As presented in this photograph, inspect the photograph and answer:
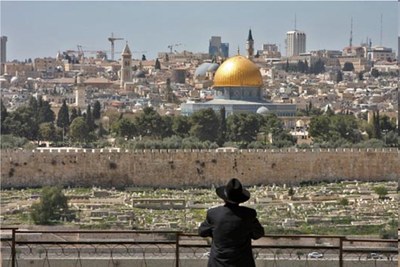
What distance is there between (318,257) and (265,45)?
5814 centimetres

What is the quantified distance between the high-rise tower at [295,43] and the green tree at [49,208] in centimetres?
4328

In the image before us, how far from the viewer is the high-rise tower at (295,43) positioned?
61156mm

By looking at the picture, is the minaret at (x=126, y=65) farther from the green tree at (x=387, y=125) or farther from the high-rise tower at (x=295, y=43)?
the green tree at (x=387, y=125)

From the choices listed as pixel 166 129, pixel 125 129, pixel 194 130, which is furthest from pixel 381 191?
pixel 125 129

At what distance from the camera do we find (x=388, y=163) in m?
20.3

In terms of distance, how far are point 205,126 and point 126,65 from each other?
20.2 m

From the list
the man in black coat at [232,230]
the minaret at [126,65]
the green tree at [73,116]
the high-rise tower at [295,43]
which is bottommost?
the man in black coat at [232,230]

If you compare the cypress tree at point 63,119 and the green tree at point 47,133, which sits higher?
the cypress tree at point 63,119

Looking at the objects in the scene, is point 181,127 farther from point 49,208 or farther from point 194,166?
point 49,208

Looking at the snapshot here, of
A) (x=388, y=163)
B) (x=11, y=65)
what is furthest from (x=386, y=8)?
(x=11, y=65)

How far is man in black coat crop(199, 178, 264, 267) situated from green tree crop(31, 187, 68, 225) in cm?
1069

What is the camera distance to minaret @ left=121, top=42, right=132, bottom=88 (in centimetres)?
4325

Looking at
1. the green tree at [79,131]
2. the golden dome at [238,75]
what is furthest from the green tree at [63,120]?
the golden dome at [238,75]

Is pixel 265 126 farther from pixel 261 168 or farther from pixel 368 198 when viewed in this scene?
pixel 368 198
